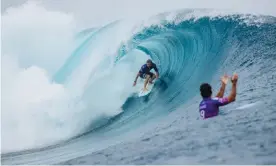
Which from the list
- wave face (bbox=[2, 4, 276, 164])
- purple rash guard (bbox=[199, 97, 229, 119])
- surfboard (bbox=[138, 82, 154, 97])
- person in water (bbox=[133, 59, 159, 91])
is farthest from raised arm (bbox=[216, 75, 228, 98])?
surfboard (bbox=[138, 82, 154, 97])

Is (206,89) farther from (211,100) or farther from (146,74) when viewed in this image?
(146,74)

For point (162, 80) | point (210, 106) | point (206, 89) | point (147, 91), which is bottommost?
point (210, 106)

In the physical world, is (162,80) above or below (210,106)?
above

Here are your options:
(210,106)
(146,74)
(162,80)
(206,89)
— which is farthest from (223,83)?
(162,80)

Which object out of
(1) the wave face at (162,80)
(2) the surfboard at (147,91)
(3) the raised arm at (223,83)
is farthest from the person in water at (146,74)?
(3) the raised arm at (223,83)

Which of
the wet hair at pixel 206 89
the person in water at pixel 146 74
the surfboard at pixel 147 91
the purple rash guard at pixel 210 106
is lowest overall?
the purple rash guard at pixel 210 106

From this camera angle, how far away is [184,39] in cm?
943

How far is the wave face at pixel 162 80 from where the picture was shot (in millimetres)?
5152

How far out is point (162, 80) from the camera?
821 cm

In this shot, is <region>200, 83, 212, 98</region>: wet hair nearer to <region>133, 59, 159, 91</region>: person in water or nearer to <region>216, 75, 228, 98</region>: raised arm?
<region>216, 75, 228, 98</region>: raised arm

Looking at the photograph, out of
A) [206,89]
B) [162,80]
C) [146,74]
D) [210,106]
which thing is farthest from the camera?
[162,80]

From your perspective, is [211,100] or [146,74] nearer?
[211,100]

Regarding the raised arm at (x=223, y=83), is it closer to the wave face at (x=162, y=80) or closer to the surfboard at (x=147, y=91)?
the wave face at (x=162, y=80)

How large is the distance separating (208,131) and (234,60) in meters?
4.40
